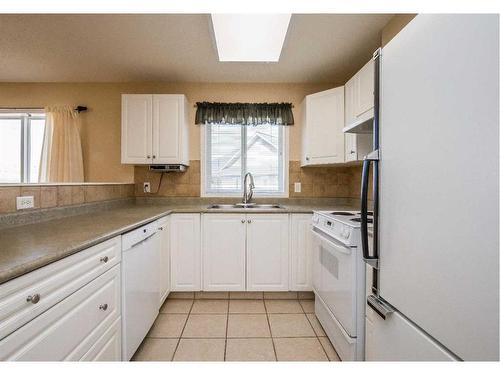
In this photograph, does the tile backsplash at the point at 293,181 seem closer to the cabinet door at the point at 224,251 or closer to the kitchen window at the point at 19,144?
the cabinet door at the point at 224,251

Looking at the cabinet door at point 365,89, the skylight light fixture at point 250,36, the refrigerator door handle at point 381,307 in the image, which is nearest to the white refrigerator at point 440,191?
the refrigerator door handle at point 381,307

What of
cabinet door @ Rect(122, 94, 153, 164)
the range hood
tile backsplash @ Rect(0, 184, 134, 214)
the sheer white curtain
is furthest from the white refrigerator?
the sheer white curtain

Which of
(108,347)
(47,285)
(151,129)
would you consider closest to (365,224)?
(47,285)

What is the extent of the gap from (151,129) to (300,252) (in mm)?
2052

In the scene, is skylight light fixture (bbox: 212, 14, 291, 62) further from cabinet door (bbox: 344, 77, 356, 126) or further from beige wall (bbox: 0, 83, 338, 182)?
cabinet door (bbox: 344, 77, 356, 126)

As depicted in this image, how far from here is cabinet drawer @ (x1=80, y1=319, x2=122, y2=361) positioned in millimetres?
1156

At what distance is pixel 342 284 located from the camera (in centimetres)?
164

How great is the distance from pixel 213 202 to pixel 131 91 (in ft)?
5.61

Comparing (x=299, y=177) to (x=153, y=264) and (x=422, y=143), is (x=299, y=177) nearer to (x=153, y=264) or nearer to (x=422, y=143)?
(x=153, y=264)

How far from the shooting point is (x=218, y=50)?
240 cm

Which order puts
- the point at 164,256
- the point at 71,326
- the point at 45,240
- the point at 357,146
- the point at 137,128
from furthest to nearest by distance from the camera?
the point at 137,128 → the point at 164,256 → the point at 357,146 → the point at 45,240 → the point at 71,326

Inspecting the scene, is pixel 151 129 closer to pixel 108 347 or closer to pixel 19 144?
pixel 19 144

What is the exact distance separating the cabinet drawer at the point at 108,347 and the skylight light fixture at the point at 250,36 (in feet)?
7.13
